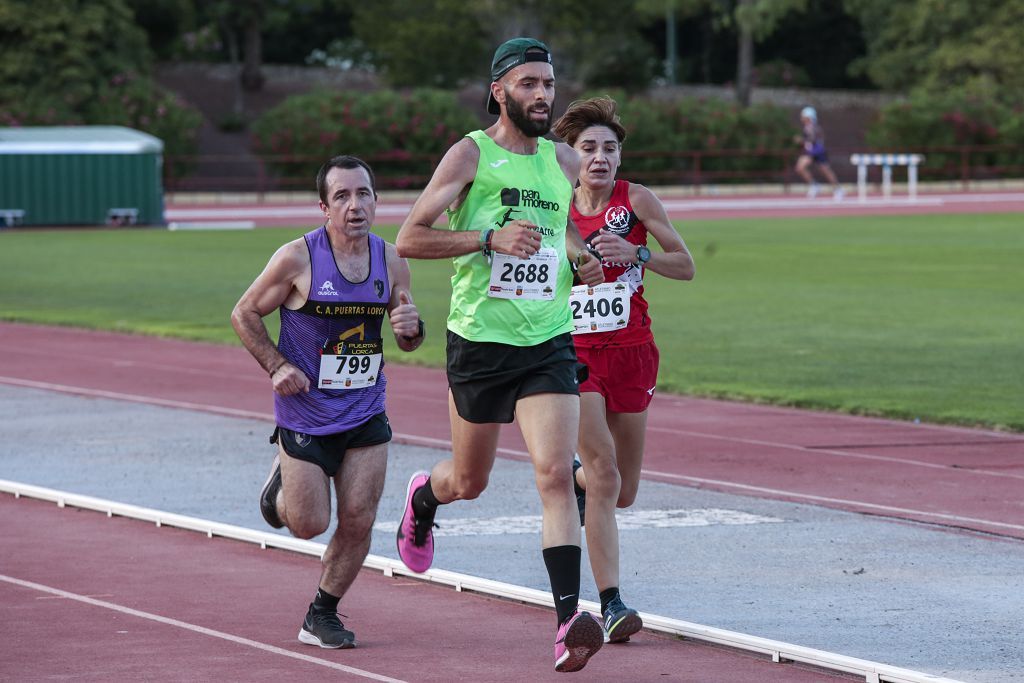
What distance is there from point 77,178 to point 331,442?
35518 millimetres

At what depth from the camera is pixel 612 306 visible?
297 inches

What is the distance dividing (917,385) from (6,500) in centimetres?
785

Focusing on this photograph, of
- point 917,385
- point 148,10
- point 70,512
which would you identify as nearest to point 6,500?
point 70,512

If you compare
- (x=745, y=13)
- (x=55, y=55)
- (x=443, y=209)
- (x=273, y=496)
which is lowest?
(x=273, y=496)

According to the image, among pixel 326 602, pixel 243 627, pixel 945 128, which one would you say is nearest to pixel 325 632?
pixel 326 602

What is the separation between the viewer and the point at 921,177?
56750 mm

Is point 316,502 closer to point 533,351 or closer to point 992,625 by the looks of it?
point 533,351

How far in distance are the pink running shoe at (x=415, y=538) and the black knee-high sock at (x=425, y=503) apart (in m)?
0.02

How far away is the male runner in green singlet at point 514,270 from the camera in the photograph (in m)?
6.70

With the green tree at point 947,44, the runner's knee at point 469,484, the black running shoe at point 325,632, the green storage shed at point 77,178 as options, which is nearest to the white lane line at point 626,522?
the runner's knee at point 469,484

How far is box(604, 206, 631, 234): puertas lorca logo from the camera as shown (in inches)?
301

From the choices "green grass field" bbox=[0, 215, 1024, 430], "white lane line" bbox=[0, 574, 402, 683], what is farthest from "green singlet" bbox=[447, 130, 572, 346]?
"green grass field" bbox=[0, 215, 1024, 430]

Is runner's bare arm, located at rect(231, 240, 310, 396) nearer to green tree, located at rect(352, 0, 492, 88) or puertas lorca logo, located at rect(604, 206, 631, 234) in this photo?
puertas lorca logo, located at rect(604, 206, 631, 234)

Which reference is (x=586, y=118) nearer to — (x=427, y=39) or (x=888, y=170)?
(x=888, y=170)
